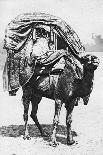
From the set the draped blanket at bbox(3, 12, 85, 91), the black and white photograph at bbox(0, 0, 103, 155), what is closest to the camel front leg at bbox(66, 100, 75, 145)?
the black and white photograph at bbox(0, 0, 103, 155)

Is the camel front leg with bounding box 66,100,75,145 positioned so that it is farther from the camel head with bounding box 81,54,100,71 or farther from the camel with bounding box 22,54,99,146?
the camel head with bounding box 81,54,100,71

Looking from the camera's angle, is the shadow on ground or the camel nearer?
the camel

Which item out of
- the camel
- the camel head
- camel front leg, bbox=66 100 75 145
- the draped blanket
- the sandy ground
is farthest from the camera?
camel front leg, bbox=66 100 75 145

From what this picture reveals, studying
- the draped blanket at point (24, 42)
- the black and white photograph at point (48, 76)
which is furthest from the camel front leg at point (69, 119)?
the draped blanket at point (24, 42)

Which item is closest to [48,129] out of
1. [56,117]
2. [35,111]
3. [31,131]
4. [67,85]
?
[31,131]

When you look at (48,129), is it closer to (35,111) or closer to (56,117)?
(35,111)

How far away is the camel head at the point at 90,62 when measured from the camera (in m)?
9.50

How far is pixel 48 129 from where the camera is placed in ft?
39.4

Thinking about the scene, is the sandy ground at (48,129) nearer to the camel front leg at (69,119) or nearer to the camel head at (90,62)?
the camel front leg at (69,119)

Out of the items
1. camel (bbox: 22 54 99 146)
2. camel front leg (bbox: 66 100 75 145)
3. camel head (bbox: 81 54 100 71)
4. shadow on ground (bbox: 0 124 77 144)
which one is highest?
camel head (bbox: 81 54 100 71)

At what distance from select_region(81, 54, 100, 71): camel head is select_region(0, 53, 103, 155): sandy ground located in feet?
6.02

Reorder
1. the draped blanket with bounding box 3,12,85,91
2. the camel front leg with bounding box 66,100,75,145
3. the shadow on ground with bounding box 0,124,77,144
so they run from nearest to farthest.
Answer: the draped blanket with bounding box 3,12,85,91
the camel front leg with bounding box 66,100,75,145
the shadow on ground with bounding box 0,124,77,144

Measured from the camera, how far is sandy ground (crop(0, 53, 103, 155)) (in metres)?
10.1

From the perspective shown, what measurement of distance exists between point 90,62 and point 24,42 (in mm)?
1809
